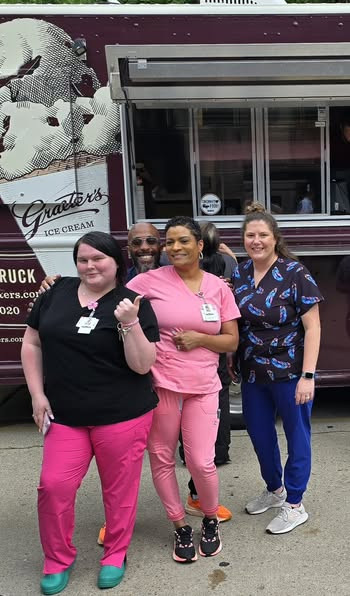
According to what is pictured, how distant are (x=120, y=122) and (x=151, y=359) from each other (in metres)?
2.16

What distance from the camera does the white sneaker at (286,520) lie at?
3066mm

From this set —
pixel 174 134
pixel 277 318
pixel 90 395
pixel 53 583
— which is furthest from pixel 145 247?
pixel 53 583

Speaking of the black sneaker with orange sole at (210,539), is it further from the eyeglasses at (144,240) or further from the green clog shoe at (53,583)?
the eyeglasses at (144,240)

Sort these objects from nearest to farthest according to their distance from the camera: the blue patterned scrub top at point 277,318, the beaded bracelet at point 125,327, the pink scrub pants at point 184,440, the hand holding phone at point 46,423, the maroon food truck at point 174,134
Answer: the beaded bracelet at point 125,327 → the hand holding phone at point 46,423 → the pink scrub pants at point 184,440 → the blue patterned scrub top at point 277,318 → the maroon food truck at point 174,134

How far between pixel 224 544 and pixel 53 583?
0.87 m

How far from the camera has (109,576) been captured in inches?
105

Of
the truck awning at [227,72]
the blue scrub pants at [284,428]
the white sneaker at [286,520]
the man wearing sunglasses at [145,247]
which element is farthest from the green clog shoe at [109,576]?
the truck awning at [227,72]

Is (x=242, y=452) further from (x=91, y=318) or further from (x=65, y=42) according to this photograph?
(x=65, y=42)

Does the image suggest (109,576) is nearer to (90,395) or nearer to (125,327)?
(90,395)

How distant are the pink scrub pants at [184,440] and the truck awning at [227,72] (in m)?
2.06

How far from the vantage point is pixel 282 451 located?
4.16 metres

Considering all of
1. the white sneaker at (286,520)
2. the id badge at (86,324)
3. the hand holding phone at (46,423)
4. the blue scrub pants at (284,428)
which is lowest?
the white sneaker at (286,520)

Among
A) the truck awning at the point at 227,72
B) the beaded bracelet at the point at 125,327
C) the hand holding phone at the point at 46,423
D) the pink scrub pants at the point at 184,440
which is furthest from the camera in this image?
the truck awning at the point at 227,72

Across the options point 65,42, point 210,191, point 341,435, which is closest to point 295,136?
point 210,191
